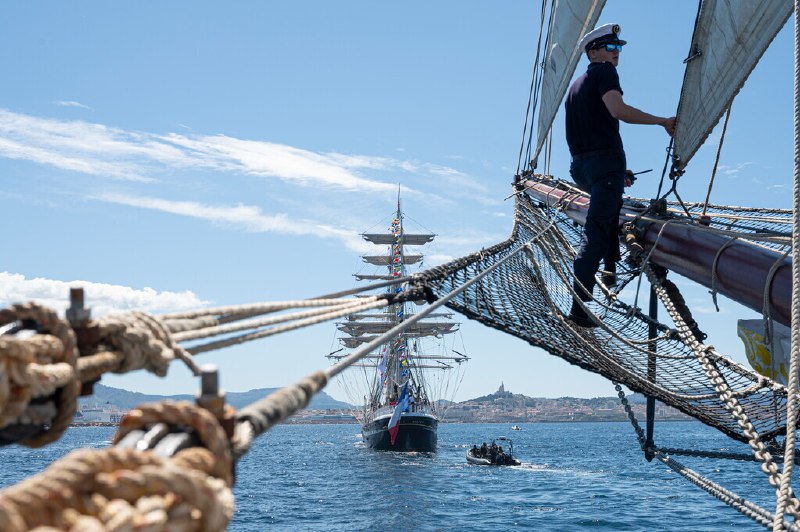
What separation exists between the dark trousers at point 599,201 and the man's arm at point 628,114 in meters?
0.37

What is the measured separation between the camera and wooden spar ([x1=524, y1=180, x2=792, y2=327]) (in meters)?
3.73

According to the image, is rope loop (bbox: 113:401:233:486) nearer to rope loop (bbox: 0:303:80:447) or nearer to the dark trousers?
rope loop (bbox: 0:303:80:447)

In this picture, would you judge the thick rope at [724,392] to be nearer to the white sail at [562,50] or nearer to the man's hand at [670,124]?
the man's hand at [670,124]

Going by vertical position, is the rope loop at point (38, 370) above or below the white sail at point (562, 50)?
below

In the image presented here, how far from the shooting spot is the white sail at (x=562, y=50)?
839 centimetres

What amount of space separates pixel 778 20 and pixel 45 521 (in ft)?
12.2

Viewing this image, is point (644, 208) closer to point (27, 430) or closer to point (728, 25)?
point (728, 25)

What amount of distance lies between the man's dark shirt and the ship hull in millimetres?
42200

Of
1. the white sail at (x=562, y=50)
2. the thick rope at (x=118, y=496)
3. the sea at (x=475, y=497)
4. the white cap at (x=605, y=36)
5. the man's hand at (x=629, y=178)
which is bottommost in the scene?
the sea at (x=475, y=497)

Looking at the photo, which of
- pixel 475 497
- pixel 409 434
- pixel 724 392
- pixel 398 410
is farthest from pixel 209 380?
pixel 409 434

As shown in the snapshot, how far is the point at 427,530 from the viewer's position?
1962 centimetres

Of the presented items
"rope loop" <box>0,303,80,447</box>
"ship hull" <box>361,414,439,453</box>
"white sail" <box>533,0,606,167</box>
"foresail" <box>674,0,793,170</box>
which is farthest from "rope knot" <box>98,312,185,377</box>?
"ship hull" <box>361,414,439,453</box>

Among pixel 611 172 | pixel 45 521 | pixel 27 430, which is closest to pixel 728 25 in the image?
pixel 611 172

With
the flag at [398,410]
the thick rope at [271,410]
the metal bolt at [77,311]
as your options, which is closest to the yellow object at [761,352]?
the thick rope at [271,410]
